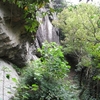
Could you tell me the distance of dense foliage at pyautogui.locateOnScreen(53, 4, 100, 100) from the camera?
9367mm

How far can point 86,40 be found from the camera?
40.5 feet

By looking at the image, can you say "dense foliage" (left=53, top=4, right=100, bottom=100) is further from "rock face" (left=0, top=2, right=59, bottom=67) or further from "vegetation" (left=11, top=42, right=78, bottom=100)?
"vegetation" (left=11, top=42, right=78, bottom=100)

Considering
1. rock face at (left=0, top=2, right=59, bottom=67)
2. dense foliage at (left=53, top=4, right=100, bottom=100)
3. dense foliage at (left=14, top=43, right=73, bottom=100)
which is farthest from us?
dense foliage at (left=53, top=4, right=100, bottom=100)

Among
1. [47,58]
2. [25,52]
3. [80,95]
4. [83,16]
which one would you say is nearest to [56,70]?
[47,58]

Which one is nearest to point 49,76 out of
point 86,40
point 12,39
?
point 12,39

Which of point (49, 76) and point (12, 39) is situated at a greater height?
point (12, 39)

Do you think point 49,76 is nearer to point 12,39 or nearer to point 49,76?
point 49,76

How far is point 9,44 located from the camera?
24.7 ft

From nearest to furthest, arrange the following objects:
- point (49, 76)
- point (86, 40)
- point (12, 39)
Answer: point (49, 76), point (12, 39), point (86, 40)

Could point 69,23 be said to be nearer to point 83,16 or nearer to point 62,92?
point 83,16

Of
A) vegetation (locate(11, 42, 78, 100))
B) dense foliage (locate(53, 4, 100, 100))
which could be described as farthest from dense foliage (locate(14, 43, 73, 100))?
dense foliage (locate(53, 4, 100, 100))

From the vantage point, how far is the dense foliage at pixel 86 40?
937 centimetres

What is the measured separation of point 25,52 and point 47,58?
10.4ft

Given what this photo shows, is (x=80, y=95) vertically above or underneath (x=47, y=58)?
underneath
